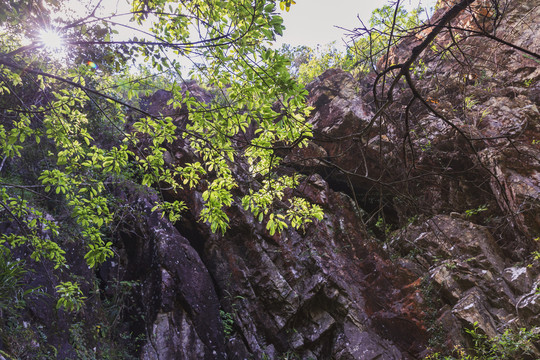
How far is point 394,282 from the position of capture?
7.98 meters

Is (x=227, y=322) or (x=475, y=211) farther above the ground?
(x=227, y=322)

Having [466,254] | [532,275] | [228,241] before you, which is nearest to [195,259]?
[228,241]

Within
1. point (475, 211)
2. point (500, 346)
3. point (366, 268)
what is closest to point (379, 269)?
point (366, 268)

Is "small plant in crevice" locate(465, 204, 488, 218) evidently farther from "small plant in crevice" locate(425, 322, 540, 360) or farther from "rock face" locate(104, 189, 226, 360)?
"rock face" locate(104, 189, 226, 360)

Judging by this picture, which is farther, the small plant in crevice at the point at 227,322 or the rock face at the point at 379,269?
the small plant in crevice at the point at 227,322

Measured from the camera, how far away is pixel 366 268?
8555mm

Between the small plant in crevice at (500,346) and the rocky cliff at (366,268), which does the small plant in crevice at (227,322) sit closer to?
the rocky cliff at (366,268)

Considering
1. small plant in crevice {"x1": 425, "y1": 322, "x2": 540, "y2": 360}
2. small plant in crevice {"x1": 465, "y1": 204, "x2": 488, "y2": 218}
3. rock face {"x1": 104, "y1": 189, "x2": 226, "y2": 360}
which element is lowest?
small plant in crevice {"x1": 425, "y1": 322, "x2": 540, "y2": 360}

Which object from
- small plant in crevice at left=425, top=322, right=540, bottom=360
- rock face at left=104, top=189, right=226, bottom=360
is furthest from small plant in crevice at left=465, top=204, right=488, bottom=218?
rock face at left=104, top=189, right=226, bottom=360

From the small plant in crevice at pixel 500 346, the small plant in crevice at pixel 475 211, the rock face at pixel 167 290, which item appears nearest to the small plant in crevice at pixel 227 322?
the rock face at pixel 167 290

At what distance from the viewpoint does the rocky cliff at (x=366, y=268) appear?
6.51 meters

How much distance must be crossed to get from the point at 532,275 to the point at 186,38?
8103 mm

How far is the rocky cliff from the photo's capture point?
651 cm

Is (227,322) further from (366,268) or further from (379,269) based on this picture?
(379,269)
